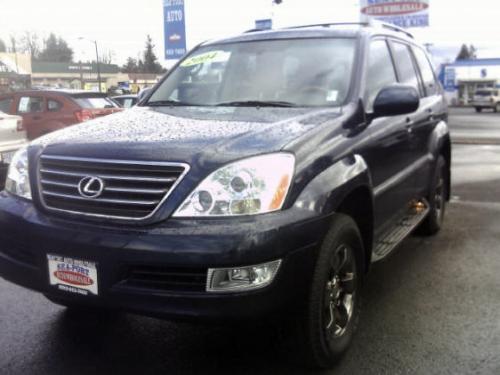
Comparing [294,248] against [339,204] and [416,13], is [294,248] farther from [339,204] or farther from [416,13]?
[416,13]

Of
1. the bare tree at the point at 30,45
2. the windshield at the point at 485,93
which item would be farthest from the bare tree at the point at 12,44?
the windshield at the point at 485,93

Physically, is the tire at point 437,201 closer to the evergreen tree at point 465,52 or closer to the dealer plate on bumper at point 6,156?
the dealer plate on bumper at point 6,156

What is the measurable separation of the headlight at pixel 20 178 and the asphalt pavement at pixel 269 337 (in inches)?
36.6

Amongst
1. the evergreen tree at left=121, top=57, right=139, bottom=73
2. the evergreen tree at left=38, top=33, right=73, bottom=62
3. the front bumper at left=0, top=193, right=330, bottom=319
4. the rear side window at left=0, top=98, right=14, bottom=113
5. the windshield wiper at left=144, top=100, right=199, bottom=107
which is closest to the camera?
the front bumper at left=0, top=193, right=330, bottom=319

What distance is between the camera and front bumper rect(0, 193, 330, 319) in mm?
2451

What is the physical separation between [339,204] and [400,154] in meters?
1.45

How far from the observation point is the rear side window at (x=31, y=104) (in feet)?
39.3

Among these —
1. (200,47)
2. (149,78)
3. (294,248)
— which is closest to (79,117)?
(200,47)

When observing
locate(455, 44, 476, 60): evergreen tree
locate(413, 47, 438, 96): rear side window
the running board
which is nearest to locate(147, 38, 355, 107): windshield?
the running board

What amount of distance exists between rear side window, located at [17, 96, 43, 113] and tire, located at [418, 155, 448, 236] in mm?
8873

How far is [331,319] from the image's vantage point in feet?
9.92

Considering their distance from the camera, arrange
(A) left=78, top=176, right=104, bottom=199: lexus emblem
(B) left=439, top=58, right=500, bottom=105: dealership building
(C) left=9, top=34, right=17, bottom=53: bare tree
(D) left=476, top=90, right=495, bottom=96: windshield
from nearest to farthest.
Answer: (A) left=78, top=176, right=104, bottom=199: lexus emblem
(D) left=476, top=90, right=495, bottom=96: windshield
(B) left=439, top=58, right=500, bottom=105: dealership building
(C) left=9, top=34, right=17, bottom=53: bare tree

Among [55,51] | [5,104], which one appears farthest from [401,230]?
[55,51]

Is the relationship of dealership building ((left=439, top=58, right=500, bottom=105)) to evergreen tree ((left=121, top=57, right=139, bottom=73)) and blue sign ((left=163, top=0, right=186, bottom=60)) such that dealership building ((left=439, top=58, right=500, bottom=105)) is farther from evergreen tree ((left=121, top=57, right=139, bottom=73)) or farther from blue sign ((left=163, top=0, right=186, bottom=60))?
evergreen tree ((left=121, top=57, right=139, bottom=73))
